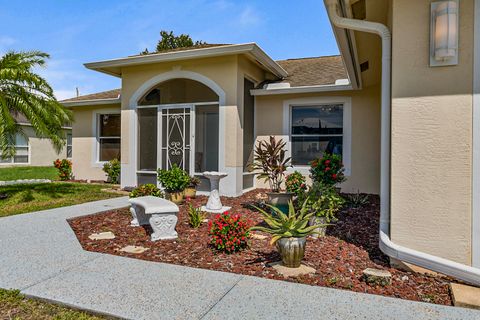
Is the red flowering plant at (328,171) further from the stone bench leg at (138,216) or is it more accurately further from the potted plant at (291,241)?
the stone bench leg at (138,216)

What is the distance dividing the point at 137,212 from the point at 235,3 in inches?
282

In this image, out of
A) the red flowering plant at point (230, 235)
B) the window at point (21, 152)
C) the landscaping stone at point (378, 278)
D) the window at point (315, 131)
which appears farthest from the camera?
the window at point (21, 152)

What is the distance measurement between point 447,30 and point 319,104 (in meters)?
6.58

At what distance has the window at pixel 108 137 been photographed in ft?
44.0

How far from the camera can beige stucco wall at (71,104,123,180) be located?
13516mm

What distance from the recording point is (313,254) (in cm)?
429

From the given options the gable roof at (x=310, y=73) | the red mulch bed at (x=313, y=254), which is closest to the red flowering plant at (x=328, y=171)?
the red mulch bed at (x=313, y=254)

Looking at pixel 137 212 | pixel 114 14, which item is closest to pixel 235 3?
pixel 114 14

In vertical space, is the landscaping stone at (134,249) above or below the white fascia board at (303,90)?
below

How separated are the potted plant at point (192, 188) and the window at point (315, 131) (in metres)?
3.26

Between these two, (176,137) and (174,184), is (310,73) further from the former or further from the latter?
(174,184)

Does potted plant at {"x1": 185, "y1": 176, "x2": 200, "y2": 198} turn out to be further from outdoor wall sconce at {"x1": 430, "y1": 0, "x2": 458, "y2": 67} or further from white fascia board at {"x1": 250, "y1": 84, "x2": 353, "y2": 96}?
outdoor wall sconce at {"x1": 430, "y1": 0, "x2": 458, "y2": 67}

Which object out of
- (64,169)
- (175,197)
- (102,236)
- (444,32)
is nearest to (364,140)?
(175,197)

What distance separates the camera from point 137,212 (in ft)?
19.7
